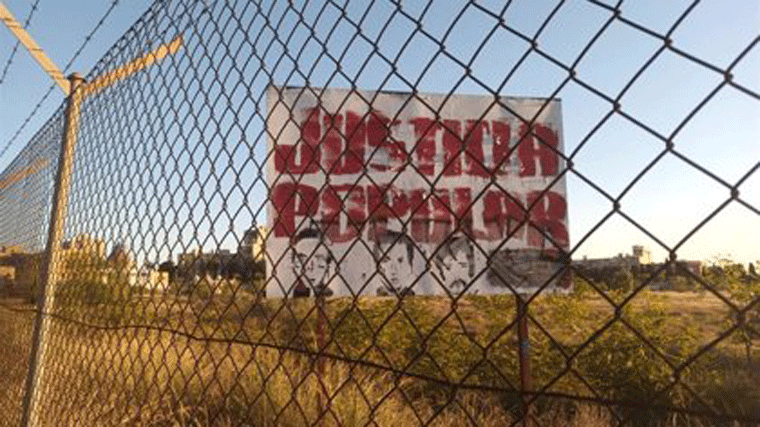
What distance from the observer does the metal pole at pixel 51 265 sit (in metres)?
3.44

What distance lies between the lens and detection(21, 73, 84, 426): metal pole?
3441mm

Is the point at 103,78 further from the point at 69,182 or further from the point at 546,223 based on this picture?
the point at 546,223

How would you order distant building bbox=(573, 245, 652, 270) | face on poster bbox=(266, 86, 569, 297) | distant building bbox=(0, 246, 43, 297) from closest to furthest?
distant building bbox=(573, 245, 652, 270) < face on poster bbox=(266, 86, 569, 297) < distant building bbox=(0, 246, 43, 297)

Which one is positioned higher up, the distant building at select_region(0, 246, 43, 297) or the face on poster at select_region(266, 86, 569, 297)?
the face on poster at select_region(266, 86, 569, 297)

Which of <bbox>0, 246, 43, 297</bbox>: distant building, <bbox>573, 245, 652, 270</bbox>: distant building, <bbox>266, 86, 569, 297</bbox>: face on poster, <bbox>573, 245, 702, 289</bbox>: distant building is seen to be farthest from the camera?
<bbox>0, 246, 43, 297</bbox>: distant building

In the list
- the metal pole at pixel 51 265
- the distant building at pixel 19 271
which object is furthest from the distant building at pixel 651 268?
the distant building at pixel 19 271

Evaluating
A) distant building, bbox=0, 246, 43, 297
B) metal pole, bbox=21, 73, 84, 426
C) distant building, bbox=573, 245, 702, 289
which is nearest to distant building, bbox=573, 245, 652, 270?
distant building, bbox=573, 245, 702, 289

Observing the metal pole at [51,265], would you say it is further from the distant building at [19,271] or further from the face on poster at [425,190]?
the distant building at [19,271]

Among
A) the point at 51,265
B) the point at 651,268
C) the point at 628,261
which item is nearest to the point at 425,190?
the point at 651,268

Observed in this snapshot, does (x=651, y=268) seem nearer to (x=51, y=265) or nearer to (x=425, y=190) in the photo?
(x=425, y=190)

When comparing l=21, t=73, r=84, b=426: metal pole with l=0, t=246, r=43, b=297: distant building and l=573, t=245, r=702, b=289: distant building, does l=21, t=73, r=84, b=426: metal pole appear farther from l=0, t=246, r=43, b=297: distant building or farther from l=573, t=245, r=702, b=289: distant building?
l=573, t=245, r=702, b=289: distant building

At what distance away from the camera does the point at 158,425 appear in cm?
429

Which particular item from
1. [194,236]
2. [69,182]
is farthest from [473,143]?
[69,182]

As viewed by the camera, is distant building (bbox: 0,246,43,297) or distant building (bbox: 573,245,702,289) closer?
distant building (bbox: 573,245,702,289)
